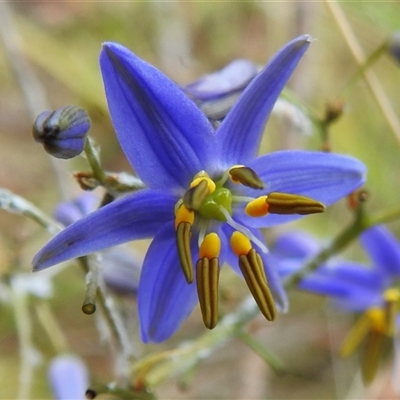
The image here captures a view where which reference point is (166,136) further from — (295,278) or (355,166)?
(295,278)

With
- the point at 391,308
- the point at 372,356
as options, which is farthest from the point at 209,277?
the point at 391,308

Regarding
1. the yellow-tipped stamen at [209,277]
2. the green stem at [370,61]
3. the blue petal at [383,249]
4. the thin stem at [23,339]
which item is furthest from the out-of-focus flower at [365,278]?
the thin stem at [23,339]

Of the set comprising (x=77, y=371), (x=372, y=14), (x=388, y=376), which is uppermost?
(x=372, y=14)

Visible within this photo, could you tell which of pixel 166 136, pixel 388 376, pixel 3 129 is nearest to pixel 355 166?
pixel 166 136

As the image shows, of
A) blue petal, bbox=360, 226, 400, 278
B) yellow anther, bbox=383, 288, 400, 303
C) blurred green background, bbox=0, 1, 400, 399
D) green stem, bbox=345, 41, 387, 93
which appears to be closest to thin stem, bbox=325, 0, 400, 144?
green stem, bbox=345, 41, 387, 93

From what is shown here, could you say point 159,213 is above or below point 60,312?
above

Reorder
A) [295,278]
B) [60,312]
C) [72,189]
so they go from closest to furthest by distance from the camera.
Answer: [295,278] → [72,189] → [60,312]

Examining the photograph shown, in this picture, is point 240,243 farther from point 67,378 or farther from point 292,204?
point 67,378

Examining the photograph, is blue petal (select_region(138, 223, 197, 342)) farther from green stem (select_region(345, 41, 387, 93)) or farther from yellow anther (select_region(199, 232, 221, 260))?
green stem (select_region(345, 41, 387, 93))
